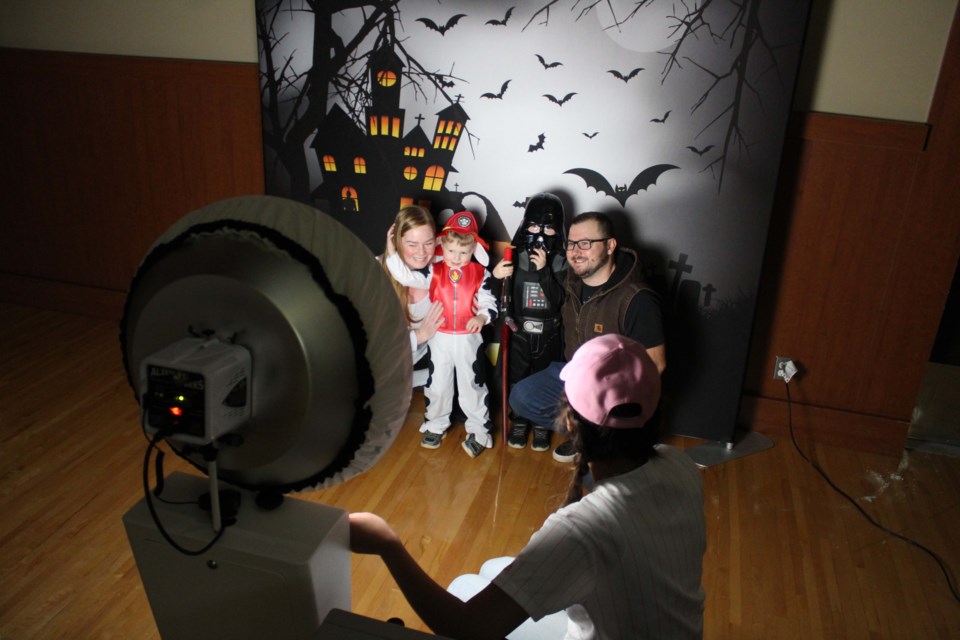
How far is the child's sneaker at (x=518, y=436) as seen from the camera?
315cm

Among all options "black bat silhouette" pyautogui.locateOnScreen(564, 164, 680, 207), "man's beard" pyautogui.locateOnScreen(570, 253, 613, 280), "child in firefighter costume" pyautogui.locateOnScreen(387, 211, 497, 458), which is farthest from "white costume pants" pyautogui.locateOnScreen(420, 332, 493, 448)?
"black bat silhouette" pyautogui.locateOnScreen(564, 164, 680, 207)

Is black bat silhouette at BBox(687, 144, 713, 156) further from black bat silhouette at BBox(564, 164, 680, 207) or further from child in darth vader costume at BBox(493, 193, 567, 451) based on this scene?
child in darth vader costume at BBox(493, 193, 567, 451)

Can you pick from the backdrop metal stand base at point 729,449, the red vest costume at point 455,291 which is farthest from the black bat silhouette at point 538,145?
the backdrop metal stand base at point 729,449

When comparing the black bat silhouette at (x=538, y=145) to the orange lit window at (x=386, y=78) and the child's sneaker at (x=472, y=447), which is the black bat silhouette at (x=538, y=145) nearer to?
the orange lit window at (x=386, y=78)

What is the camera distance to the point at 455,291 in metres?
3.06

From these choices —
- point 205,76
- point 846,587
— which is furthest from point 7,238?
point 846,587

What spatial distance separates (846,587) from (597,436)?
1.65m

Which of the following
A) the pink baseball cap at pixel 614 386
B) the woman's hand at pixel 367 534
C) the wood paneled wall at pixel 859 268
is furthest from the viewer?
the wood paneled wall at pixel 859 268

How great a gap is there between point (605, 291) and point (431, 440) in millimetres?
973

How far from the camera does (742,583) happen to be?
7.91ft

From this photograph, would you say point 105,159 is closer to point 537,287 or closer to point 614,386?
point 537,287

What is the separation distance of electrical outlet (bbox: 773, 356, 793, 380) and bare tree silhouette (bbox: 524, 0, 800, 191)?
87cm

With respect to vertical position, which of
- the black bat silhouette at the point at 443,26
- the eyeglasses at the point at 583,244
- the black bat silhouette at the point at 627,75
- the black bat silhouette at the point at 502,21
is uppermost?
the black bat silhouette at the point at 502,21

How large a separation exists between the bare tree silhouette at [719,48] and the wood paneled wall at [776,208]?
29 cm
